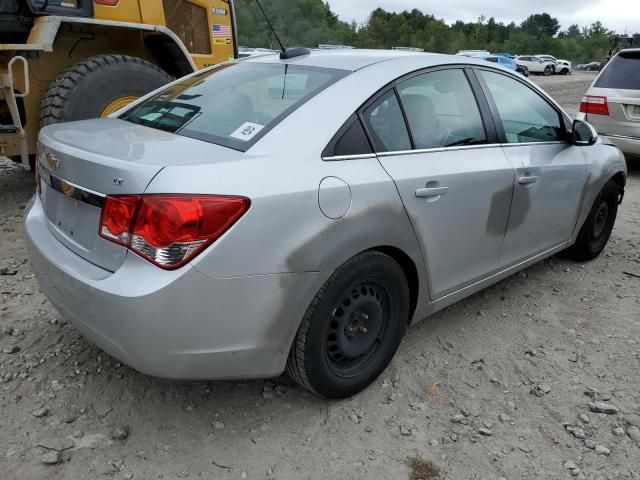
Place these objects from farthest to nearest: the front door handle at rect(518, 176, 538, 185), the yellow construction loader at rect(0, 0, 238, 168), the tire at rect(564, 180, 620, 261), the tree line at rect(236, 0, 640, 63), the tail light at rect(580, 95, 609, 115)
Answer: the tree line at rect(236, 0, 640, 63) → the tail light at rect(580, 95, 609, 115) → the yellow construction loader at rect(0, 0, 238, 168) → the tire at rect(564, 180, 620, 261) → the front door handle at rect(518, 176, 538, 185)

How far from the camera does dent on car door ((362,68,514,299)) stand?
103 inches

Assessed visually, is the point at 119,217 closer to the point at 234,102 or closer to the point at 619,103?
the point at 234,102

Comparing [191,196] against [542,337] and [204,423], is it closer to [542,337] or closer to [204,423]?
Result: [204,423]

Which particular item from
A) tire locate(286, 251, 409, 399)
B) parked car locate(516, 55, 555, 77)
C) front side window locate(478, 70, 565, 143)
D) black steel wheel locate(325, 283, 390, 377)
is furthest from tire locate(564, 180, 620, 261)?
parked car locate(516, 55, 555, 77)

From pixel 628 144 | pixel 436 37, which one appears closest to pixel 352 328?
pixel 628 144

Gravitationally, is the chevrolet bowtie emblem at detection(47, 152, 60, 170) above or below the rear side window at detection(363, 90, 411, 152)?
below

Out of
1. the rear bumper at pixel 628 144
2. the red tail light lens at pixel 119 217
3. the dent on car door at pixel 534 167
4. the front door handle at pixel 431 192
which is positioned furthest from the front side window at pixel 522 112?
the rear bumper at pixel 628 144

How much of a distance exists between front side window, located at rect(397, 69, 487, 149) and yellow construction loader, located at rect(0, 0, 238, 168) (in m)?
3.27

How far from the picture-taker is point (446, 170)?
9.05ft

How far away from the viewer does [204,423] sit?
2496mm

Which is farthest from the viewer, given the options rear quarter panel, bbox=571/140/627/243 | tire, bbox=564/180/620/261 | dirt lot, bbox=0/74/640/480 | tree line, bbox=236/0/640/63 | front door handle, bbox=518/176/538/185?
tree line, bbox=236/0/640/63

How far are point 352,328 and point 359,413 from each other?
39cm

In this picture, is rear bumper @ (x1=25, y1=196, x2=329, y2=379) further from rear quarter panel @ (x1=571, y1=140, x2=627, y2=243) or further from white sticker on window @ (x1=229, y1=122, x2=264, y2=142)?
rear quarter panel @ (x1=571, y1=140, x2=627, y2=243)

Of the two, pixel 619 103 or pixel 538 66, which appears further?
pixel 538 66
